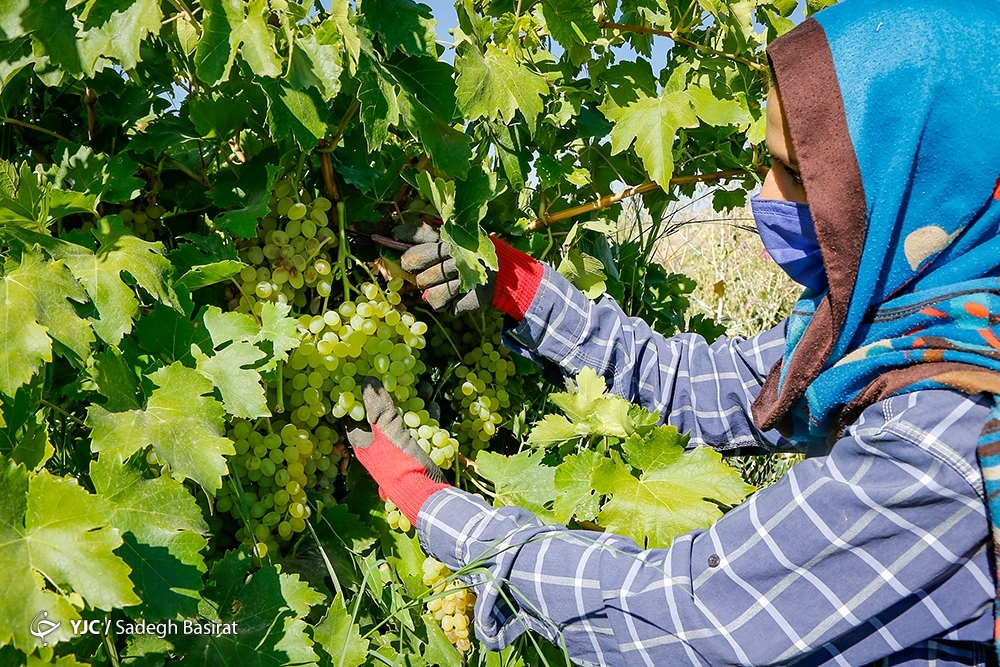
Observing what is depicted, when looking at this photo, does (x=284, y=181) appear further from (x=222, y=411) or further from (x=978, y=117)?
(x=978, y=117)

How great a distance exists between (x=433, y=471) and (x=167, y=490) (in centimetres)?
70

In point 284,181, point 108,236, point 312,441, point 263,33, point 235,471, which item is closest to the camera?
point 263,33

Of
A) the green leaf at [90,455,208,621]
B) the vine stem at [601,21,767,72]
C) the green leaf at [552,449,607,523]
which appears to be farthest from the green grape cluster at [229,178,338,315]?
the vine stem at [601,21,767,72]

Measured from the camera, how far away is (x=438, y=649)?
2031 mm

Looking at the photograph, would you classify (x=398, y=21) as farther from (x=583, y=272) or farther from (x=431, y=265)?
(x=583, y=272)

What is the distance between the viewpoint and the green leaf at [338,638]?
180 centimetres

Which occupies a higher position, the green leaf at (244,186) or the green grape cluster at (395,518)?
the green leaf at (244,186)

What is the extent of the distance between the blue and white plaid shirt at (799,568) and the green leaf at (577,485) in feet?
0.26

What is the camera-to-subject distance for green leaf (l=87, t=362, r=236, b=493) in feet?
4.76

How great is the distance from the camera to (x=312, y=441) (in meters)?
2.00

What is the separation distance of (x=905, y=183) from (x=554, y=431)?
91 cm

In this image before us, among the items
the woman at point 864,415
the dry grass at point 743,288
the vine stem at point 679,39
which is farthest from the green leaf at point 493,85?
the dry grass at point 743,288

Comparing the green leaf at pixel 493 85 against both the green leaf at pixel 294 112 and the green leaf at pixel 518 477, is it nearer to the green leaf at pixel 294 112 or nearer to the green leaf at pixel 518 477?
the green leaf at pixel 294 112

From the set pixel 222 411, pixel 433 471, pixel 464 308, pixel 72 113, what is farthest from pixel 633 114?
pixel 72 113
